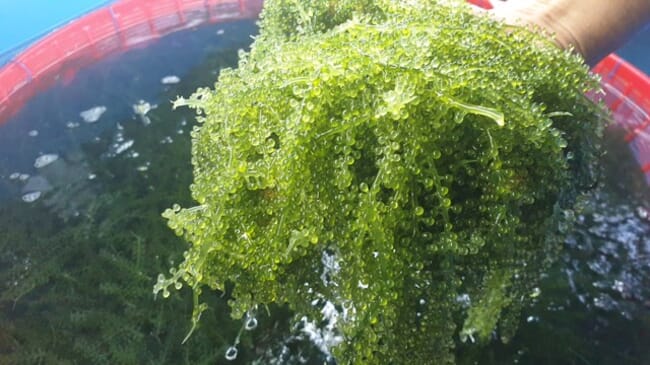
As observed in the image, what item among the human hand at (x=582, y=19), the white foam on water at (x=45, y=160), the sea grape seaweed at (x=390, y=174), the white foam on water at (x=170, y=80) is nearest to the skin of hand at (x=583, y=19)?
the human hand at (x=582, y=19)

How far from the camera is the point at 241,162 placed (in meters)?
0.49

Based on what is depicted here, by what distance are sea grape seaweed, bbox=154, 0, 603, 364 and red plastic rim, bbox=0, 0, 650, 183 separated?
0.46 meters

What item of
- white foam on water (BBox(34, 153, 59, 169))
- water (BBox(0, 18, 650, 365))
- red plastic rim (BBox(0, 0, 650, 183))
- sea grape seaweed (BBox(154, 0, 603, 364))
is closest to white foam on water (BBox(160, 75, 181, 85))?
water (BBox(0, 18, 650, 365))

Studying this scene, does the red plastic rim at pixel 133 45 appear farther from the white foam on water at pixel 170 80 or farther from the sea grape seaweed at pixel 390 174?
the sea grape seaweed at pixel 390 174

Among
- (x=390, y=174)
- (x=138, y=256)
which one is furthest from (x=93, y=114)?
(x=390, y=174)

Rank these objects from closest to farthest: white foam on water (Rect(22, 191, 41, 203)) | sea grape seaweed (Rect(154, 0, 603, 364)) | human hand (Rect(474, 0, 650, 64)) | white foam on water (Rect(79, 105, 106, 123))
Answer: sea grape seaweed (Rect(154, 0, 603, 364)) < human hand (Rect(474, 0, 650, 64)) < white foam on water (Rect(22, 191, 41, 203)) < white foam on water (Rect(79, 105, 106, 123))

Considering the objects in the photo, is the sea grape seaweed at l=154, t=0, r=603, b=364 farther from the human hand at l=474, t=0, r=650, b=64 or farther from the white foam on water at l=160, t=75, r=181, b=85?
the white foam on water at l=160, t=75, r=181, b=85

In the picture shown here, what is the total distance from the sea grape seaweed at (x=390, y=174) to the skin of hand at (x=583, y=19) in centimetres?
13

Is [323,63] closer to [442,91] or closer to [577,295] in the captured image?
[442,91]

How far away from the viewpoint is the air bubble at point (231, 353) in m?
0.76

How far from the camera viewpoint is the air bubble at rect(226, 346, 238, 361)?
2.49 ft

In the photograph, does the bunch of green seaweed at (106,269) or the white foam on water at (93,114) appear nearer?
the bunch of green seaweed at (106,269)

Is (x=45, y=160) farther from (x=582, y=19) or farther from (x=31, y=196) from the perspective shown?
(x=582, y=19)

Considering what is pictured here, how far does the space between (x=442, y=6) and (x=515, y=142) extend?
22 cm
